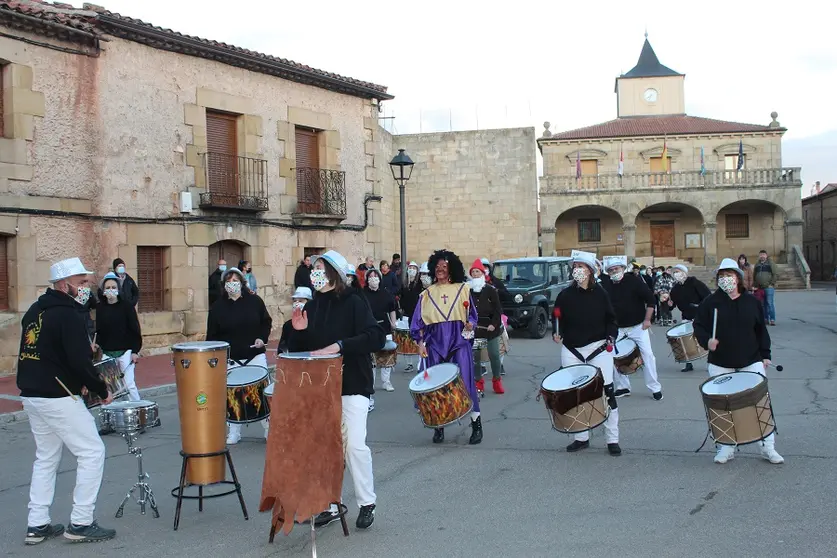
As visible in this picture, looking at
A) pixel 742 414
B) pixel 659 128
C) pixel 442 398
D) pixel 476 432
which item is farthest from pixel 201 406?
pixel 659 128

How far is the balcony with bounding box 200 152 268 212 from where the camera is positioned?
18.3 m

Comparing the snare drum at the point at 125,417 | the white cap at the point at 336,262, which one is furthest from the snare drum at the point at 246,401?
the white cap at the point at 336,262

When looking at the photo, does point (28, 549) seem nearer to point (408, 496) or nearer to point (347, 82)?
point (408, 496)

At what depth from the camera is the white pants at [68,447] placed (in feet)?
17.8

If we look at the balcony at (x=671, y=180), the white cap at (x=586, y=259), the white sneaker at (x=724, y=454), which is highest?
the balcony at (x=671, y=180)

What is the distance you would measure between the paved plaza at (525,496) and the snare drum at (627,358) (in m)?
0.55

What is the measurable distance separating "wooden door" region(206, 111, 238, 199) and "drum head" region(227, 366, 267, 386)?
11.3 metres

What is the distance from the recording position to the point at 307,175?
68.0ft

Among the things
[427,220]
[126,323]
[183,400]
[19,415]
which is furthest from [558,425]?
[427,220]

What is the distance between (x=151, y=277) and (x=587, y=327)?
12.3 metres

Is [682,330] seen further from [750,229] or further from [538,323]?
[750,229]

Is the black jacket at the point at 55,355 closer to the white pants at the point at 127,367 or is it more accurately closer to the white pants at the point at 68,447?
the white pants at the point at 68,447

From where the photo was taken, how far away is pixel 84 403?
18.7 ft

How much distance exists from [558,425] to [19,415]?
7035 mm
